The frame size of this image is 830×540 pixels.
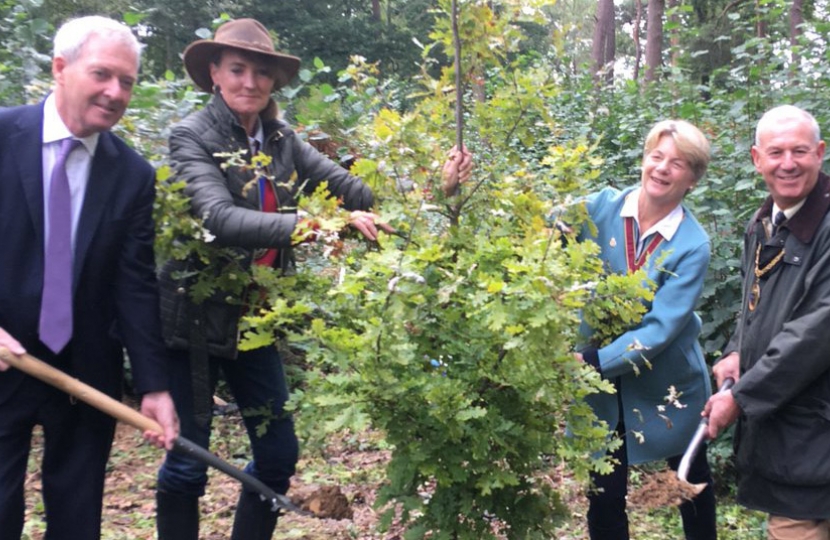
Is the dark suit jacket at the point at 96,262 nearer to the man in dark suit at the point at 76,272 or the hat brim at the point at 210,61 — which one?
the man in dark suit at the point at 76,272

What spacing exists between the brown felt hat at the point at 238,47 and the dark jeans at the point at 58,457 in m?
1.29

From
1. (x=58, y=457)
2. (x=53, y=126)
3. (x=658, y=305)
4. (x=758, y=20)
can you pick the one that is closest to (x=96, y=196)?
(x=53, y=126)

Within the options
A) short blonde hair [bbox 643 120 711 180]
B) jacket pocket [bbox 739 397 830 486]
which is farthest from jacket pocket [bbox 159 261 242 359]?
jacket pocket [bbox 739 397 830 486]

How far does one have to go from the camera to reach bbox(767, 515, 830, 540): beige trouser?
2732 millimetres

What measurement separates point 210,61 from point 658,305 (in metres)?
1.92

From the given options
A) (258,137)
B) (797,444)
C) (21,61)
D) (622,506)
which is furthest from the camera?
(21,61)

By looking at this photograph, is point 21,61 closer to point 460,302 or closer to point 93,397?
point 93,397

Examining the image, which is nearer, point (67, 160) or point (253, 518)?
point (67, 160)

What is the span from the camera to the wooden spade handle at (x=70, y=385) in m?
2.35

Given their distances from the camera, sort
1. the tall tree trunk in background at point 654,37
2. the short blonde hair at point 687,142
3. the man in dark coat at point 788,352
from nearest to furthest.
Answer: the man in dark coat at point 788,352, the short blonde hair at point 687,142, the tall tree trunk in background at point 654,37

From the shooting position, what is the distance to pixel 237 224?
2.64 m

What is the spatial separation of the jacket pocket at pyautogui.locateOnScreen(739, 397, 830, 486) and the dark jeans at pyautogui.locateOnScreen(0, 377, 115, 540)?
2228 mm

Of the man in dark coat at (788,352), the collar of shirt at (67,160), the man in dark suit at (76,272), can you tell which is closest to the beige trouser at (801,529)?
the man in dark coat at (788,352)

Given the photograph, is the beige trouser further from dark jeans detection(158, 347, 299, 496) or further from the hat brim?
the hat brim
